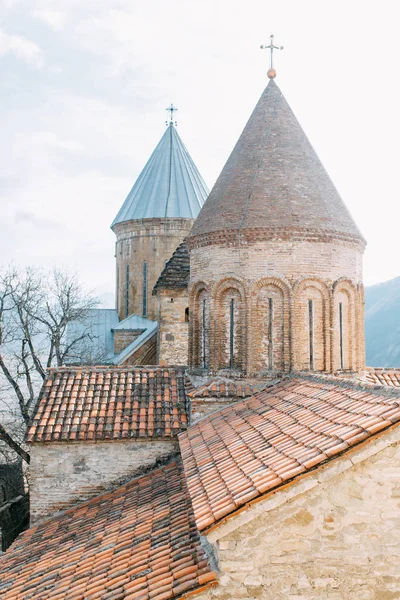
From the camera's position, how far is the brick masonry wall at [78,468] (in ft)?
32.9

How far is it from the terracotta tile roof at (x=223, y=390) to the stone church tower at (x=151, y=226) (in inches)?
490

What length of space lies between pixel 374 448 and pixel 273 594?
1.62m

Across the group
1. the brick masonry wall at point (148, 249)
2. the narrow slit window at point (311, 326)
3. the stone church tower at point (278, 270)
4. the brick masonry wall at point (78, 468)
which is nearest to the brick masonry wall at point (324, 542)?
the brick masonry wall at point (78, 468)

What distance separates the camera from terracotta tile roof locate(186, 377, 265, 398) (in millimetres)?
10125

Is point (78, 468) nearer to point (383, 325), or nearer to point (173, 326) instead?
point (173, 326)

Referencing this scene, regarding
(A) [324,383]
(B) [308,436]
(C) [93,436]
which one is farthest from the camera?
(C) [93,436]

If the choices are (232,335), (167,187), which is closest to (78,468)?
(232,335)

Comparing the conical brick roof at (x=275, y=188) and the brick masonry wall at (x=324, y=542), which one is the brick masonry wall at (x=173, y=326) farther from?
the brick masonry wall at (x=324, y=542)

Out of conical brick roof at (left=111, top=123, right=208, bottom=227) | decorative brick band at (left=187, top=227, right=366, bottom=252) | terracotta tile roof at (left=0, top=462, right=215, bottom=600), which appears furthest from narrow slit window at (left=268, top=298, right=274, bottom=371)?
conical brick roof at (left=111, top=123, right=208, bottom=227)

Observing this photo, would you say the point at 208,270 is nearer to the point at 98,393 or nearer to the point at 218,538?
the point at 98,393

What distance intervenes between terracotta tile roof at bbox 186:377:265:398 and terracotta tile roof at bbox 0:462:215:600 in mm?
1371

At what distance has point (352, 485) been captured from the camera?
203 inches

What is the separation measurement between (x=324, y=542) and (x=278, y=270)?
6.40 m

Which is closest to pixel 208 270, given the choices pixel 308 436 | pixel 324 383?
pixel 324 383
